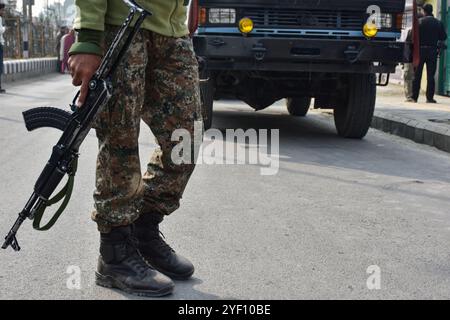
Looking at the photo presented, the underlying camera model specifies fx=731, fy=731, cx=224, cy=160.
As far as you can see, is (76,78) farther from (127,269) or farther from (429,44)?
(429,44)

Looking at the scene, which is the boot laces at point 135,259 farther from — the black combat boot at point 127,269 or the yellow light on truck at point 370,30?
the yellow light on truck at point 370,30

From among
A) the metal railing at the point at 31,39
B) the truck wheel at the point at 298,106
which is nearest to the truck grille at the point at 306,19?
the truck wheel at the point at 298,106

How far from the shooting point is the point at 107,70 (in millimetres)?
2756

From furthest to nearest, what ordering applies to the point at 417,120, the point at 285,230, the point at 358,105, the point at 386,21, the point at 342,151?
the point at 417,120, the point at 358,105, the point at 386,21, the point at 342,151, the point at 285,230

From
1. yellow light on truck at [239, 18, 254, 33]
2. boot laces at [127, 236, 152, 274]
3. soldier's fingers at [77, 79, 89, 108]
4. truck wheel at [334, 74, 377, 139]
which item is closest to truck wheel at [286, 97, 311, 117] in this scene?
truck wheel at [334, 74, 377, 139]

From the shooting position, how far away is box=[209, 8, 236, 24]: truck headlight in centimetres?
723

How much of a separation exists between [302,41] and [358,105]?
1.01 m

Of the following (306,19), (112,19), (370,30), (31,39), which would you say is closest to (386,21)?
(370,30)

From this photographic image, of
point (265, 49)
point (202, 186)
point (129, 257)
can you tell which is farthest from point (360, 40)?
point (129, 257)

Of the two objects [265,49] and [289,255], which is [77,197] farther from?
[265,49]

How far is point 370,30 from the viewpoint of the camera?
7.26 meters

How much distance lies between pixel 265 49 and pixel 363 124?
156cm

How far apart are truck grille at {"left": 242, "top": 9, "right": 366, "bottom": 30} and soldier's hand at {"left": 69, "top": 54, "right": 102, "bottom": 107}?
4.62 m

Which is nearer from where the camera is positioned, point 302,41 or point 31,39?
point 302,41
